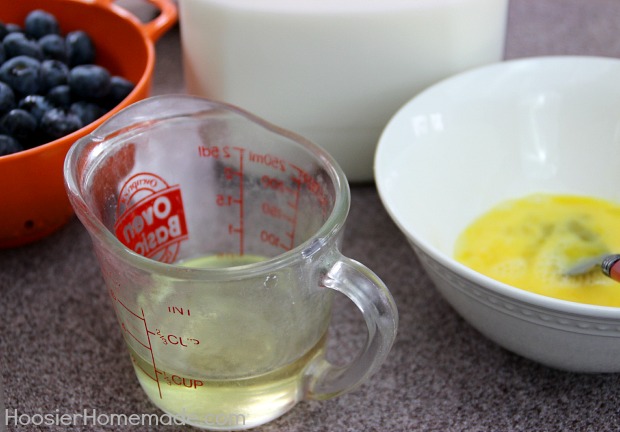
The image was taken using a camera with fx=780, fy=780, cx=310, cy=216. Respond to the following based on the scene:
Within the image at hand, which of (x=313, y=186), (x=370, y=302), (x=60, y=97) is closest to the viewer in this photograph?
(x=370, y=302)

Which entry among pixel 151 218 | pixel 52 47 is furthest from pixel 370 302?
pixel 52 47

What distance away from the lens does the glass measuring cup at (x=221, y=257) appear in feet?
1.65

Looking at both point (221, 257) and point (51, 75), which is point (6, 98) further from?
point (221, 257)

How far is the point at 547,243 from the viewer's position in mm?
683

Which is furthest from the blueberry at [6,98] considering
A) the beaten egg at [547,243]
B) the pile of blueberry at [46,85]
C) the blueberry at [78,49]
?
the beaten egg at [547,243]

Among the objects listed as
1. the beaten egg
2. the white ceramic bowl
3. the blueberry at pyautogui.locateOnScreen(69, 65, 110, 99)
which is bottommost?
the beaten egg

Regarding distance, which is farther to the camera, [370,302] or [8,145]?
[8,145]

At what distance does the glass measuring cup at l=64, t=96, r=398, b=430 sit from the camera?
50 centimetres

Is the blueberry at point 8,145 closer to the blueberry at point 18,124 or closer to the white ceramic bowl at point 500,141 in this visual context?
the blueberry at point 18,124

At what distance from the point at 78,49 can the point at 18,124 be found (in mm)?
148

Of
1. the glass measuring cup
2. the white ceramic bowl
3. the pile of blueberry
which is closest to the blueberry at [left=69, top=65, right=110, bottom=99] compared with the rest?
the pile of blueberry

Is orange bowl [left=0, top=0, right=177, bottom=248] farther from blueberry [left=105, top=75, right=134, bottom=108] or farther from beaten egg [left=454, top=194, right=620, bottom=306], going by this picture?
beaten egg [left=454, top=194, right=620, bottom=306]

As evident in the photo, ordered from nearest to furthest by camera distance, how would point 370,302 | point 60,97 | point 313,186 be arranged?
point 370,302 → point 313,186 → point 60,97

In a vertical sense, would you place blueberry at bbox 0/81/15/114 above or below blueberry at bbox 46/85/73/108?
above
